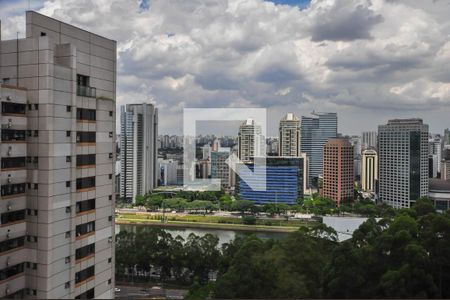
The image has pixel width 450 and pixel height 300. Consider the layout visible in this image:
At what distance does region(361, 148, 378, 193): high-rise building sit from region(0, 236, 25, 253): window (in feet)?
34.5

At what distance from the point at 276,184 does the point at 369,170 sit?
11.7 ft

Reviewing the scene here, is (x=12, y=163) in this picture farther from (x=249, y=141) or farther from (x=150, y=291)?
(x=249, y=141)

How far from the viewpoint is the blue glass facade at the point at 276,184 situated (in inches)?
369

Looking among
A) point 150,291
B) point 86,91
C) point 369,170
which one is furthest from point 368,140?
point 86,91

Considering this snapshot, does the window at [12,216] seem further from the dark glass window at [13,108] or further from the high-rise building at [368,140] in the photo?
the high-rise building at [368,140]

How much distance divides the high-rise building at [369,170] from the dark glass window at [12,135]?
34.5 feet

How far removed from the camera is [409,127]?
30.5 ft

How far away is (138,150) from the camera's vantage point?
9922 mm

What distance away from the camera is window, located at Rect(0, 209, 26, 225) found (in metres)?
1.69

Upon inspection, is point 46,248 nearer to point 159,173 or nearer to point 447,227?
point 447,227

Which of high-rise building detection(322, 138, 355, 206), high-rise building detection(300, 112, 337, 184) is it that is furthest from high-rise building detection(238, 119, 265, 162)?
high-rise building detection(300, 112, 337, 184)

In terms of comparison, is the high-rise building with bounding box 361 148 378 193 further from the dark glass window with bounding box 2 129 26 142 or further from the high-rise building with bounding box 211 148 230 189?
the dark glass window with bounding box 2 129 26 142

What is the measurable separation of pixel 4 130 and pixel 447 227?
247cm

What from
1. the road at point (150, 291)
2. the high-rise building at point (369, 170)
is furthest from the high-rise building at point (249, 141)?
the road at point (150, 291)
